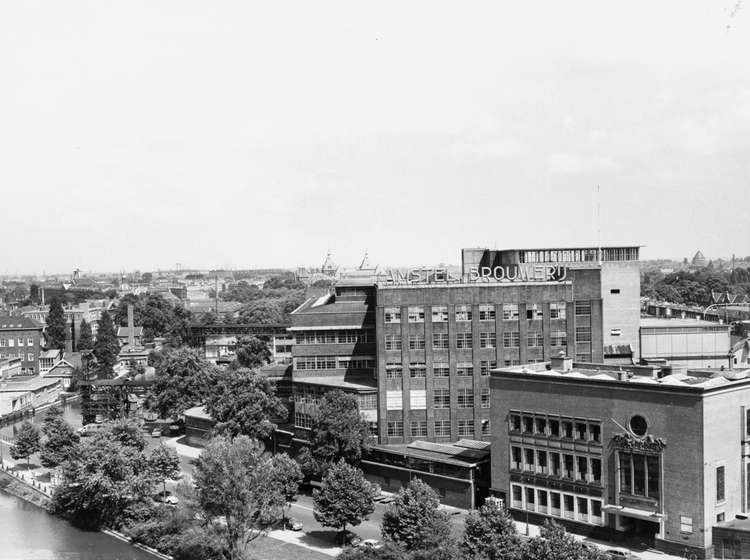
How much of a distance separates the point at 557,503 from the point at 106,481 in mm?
44178

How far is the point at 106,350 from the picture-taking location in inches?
6786

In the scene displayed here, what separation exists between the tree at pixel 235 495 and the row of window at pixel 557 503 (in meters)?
21.2

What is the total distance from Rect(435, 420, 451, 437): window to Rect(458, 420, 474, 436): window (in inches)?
46.5

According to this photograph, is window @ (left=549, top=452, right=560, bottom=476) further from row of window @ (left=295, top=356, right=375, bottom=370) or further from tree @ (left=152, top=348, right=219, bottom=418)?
tree @ (left=152, top=348, right=219, bottom=418)

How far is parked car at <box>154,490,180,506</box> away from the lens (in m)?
87.6

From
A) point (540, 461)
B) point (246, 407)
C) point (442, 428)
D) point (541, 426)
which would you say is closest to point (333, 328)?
point (246, 407)

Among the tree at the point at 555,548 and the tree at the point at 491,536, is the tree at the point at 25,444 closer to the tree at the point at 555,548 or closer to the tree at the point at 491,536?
the tree at the point at 491,536

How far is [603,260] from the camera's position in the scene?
102 metres

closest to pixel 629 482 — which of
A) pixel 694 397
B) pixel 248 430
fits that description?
pixel 694 397

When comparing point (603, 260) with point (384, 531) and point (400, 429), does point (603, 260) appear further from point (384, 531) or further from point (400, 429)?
point (384, 531)

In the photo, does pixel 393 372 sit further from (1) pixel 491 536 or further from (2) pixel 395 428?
(1) pixel 491 536

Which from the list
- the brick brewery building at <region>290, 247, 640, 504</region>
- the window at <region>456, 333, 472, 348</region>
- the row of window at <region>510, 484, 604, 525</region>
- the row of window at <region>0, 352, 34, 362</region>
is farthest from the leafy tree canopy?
the row of window at <region>0, 352, 34, 362</region>

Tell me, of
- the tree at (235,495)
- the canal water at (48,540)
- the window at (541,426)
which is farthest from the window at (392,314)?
the canal water at (48,540)

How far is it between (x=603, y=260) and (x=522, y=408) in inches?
1343
